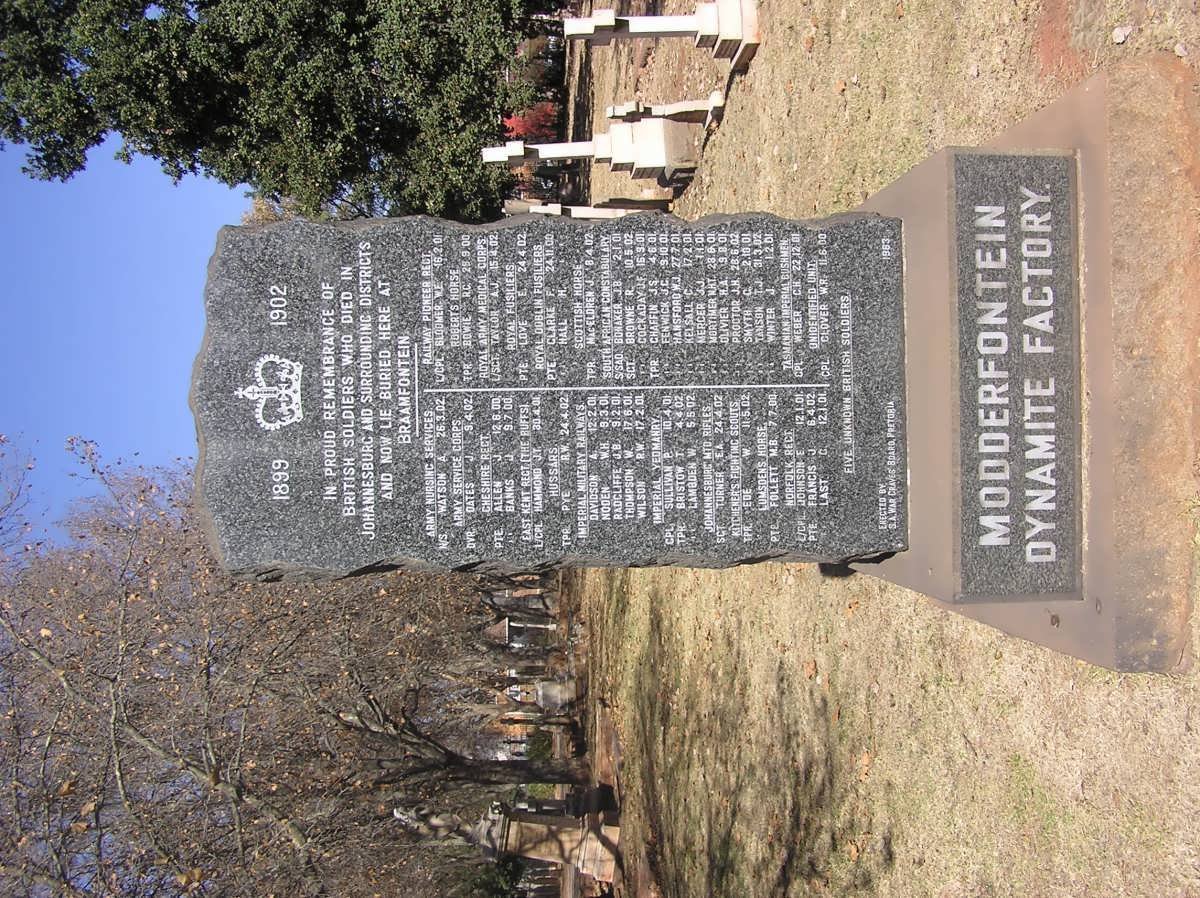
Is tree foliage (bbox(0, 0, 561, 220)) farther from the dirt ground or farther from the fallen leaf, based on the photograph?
the fallen leaf

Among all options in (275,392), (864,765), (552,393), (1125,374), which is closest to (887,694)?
(864,765)

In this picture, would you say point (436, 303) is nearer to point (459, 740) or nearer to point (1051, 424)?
point (1051, 424)

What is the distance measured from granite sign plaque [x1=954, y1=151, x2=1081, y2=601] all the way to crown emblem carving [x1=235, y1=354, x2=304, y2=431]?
120 inches

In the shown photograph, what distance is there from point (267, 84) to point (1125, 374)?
33.6 feet

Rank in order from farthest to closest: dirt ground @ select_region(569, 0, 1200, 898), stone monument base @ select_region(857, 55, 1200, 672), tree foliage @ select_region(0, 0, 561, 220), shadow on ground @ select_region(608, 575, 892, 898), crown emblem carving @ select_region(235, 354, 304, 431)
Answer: tree foliage @ select_region(0, 0, 561, 220)
shadow on ground @ select_region(608, 575, 892, 898)
crown emblem carving @ select_region(235, 354, 304, 431)
dirt ground @ select_region(569, 0, 1200, 898)
stone monument base @ select_region(857, 55, 1200, 672)

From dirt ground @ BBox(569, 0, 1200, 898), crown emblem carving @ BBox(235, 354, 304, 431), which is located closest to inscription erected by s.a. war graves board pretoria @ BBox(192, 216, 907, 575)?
crown emblem carving @ BBox(235, 354, 304, 431)

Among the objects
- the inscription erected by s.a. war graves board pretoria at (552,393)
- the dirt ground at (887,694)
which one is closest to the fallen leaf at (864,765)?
the dirt ground at (887,694)

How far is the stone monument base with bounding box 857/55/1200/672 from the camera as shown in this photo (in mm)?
3656

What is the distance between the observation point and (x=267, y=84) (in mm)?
10930

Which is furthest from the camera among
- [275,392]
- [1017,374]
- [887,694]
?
[887,694]

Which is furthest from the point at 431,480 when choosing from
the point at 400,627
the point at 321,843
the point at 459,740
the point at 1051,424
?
the point at 459,740

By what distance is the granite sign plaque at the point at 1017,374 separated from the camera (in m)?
4.03

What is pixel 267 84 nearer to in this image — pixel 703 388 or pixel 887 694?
pixel 703 388

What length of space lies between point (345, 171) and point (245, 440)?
8.42m
